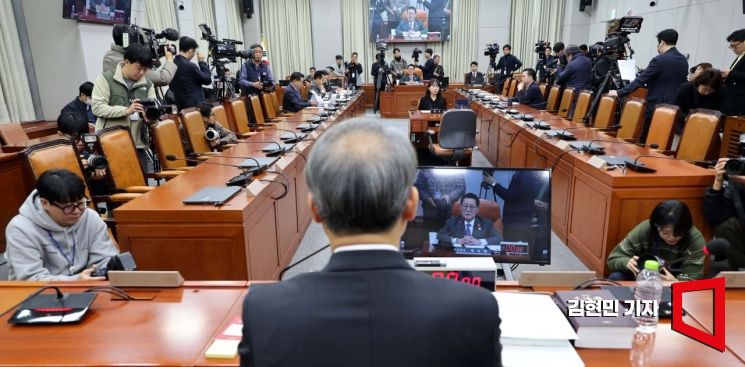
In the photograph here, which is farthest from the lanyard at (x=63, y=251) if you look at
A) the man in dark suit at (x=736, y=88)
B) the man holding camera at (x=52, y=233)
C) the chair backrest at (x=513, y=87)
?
the chair backrest at (x=513, y=87)

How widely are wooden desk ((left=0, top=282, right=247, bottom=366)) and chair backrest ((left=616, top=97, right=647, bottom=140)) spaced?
11.8ft

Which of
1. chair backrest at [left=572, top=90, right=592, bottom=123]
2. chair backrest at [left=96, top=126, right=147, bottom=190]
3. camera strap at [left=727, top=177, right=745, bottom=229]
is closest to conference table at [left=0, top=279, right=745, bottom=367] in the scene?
camera strap at [left=727, top=177, right=745, bottom=229]

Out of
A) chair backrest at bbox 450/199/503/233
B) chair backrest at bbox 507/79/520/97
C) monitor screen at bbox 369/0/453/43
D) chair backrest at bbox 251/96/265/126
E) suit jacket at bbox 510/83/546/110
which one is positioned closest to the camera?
chair backrest at bbox 450/199/503/233

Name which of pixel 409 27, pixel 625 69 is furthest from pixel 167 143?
pixel 409 27

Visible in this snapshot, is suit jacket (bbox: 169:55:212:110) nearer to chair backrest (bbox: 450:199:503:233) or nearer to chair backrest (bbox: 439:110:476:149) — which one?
chair backrest (bbox: 439:110:476:149)

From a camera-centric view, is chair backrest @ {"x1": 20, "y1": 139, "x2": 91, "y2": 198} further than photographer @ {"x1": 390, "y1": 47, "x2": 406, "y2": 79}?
No

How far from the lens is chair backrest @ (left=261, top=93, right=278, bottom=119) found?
6.28 metres

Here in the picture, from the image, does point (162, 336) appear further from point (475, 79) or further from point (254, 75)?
point (475, 79)

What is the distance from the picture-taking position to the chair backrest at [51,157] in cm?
219

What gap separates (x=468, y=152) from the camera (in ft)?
15.2

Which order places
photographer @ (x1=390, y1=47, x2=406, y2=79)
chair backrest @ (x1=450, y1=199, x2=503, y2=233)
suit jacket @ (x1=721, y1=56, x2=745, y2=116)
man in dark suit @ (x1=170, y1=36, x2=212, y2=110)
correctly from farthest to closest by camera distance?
photographer @ (x1=390, y1=47, x2=406, y2=79)
man in dark suit @ (x1=170, y1=36, x2=212, y2=110)
suit jacket @ (x1=721, y1=56, x2=745, y2=116)
chair backrest @ (x1=450, y1=199, x2=503, y2=233)

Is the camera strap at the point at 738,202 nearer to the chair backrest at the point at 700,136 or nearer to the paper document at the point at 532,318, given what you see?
the chair backrest at the point at 700,136

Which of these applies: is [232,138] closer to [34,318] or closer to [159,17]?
[34,318]

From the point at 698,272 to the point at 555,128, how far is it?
2378mm
